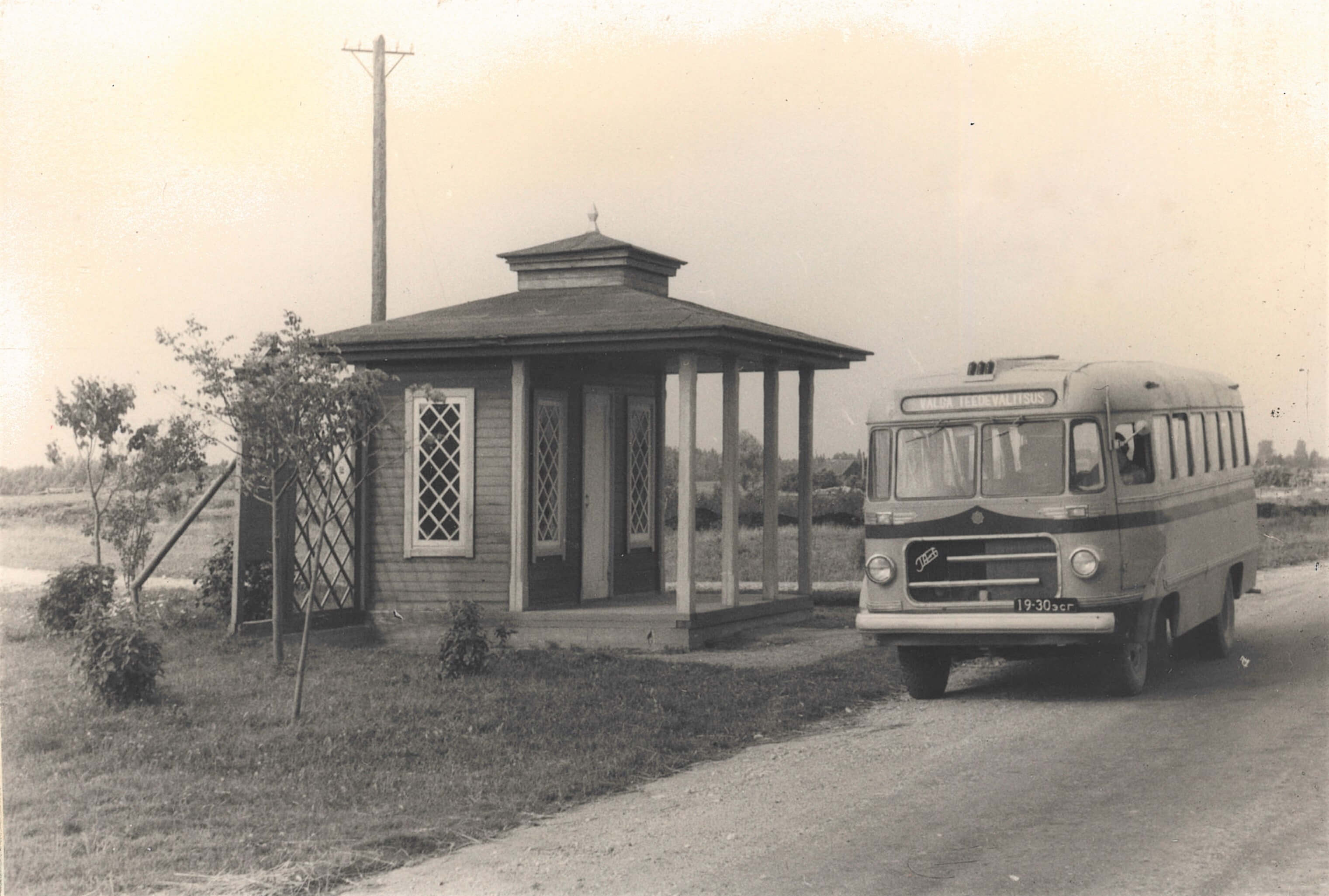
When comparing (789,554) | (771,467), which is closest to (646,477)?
(771,467)

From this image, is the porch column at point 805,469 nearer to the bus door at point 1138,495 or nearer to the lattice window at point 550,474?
the lattice window at point 550,474

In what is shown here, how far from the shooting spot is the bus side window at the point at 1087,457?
1180 cm

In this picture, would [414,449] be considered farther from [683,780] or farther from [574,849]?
[574,849]

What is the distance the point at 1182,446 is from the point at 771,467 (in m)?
5.78

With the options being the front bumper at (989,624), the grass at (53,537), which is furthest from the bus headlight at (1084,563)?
the grass at (53,537)

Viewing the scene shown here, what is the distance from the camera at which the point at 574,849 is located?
754cm

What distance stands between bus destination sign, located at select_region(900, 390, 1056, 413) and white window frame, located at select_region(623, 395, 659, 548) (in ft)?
21.8

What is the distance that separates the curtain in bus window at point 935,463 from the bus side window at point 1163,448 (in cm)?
166

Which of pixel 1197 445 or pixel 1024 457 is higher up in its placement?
pixel 1197 445

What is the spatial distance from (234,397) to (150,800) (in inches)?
150

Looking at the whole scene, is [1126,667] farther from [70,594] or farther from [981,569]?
[70,594]

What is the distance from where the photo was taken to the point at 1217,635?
14445mm

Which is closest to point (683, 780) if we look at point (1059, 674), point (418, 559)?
point (1059, 674)

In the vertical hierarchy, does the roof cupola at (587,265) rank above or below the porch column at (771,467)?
above
